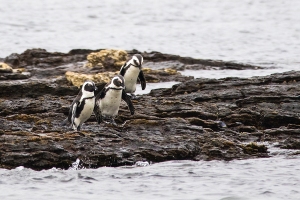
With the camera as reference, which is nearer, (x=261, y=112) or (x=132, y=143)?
(x=132, y=143)

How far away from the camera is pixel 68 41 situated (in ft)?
115

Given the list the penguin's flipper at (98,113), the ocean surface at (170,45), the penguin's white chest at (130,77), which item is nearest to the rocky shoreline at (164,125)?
the penguin's flipper at (98,113)

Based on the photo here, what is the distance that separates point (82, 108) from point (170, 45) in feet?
68.0

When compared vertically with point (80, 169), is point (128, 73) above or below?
above

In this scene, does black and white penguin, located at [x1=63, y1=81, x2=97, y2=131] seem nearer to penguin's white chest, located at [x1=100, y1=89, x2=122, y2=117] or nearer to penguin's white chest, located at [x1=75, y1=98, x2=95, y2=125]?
penguin's white chest, located at [x1=75, y1=98, x2=95, y2=125]

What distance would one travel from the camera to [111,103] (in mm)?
13836

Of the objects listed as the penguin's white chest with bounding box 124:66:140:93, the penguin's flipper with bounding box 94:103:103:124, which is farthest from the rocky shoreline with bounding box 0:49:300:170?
the penguin's white chest with bounding box 124:66:140:93

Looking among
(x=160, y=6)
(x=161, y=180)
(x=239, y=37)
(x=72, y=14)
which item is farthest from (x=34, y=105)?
(x=160, y=6)

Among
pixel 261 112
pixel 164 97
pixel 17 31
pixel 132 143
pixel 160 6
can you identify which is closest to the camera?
pixel 132 143

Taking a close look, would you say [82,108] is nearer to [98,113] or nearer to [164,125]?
[98,113]

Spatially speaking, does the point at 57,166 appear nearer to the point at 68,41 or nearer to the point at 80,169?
the point at 80,169

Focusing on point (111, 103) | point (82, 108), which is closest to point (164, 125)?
point (111, 103)

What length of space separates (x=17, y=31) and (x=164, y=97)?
73.7 ft

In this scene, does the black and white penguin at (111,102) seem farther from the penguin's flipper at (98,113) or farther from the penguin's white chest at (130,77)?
the penguin's white chest at (130,77)
